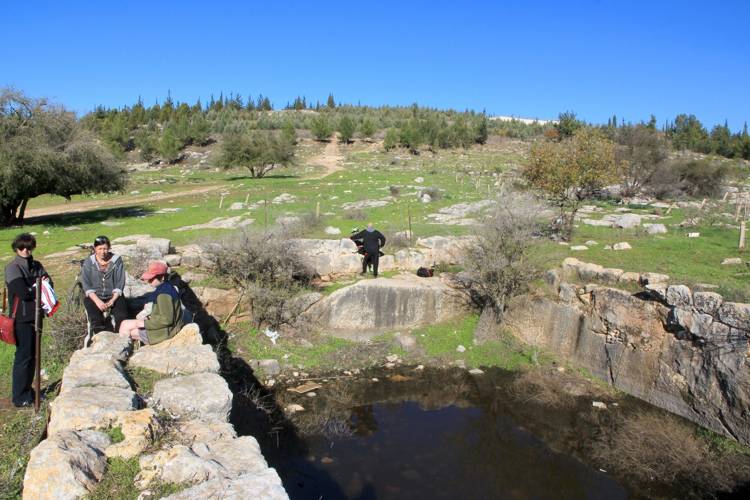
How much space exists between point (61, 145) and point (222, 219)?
816 centimetres

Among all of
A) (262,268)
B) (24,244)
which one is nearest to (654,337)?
(262,268)

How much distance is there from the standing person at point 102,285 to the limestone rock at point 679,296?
1082cm

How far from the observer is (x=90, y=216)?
24.0 metres

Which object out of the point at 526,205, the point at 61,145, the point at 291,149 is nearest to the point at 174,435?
the point at 526,205

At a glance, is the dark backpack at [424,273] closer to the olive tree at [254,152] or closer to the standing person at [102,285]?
the standing person at [102,285]

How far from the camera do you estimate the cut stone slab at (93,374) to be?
19.2 feet

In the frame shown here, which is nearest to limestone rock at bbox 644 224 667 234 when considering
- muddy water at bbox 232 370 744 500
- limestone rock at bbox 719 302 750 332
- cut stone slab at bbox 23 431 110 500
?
muddy water at bbox 232 370 744 500

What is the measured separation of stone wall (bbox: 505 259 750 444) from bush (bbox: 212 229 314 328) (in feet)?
20.6

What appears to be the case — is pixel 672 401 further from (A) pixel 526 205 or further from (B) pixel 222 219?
(B) pixel 222 219

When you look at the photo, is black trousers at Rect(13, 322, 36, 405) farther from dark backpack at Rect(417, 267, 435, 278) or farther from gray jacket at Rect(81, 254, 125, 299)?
dark backpack at Rect(417, 267, 435, 278)

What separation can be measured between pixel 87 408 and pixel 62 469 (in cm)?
103

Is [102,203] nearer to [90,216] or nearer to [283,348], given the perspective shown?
[90,216]

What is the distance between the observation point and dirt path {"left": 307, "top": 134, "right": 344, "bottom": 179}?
1768 inches

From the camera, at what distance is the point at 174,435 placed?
515cm
